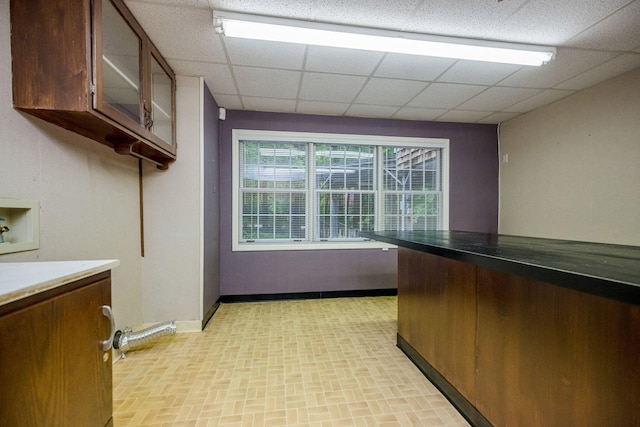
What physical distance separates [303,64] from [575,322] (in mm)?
2597

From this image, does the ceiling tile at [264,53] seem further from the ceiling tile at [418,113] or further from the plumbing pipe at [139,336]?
the plumbing pipe at [139,336]

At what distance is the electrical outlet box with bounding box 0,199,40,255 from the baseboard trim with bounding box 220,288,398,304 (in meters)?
2.41

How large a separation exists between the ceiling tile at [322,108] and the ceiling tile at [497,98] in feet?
5.19

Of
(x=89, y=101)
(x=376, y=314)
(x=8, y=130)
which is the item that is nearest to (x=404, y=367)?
(x=376, y=314)

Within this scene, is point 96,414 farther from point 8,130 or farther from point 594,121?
point 594,121

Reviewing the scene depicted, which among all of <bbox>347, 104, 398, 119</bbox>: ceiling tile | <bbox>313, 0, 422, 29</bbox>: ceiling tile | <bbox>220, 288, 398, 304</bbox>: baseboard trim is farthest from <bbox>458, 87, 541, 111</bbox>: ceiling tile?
<bbox>220, 288, 398, 304</bbox>: baseboard trim

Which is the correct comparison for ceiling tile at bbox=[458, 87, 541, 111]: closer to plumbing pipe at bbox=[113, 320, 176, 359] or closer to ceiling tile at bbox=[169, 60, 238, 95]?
ceiling tile at bbox=[169, 60, 238, 95]

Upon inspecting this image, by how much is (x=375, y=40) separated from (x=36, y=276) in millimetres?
2401

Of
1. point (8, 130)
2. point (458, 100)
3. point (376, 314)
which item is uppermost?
point (458, 100)

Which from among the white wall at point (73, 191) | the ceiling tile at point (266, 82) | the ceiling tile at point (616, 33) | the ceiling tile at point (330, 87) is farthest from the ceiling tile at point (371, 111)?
the white wall at point (73, 191)

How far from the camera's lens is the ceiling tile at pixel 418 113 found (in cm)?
355

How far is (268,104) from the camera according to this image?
3.39 m

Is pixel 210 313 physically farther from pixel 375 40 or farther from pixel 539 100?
pixel 539 100

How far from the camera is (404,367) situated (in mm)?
2068
